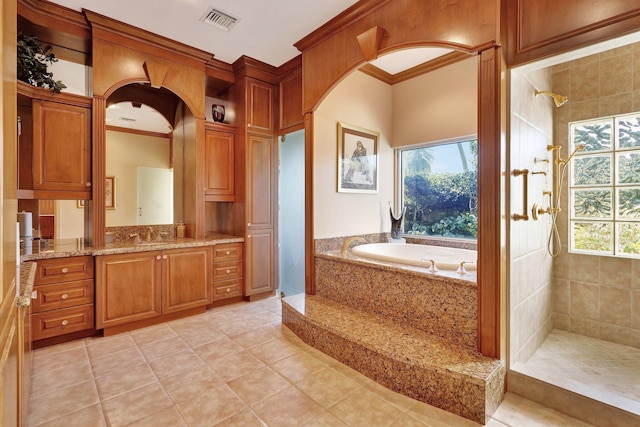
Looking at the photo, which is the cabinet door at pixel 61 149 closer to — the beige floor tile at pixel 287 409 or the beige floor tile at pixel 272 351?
the beige floor tile at pixel 272 351

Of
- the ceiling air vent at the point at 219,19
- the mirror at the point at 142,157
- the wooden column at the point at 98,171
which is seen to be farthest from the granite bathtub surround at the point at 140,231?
the ceiling air vent at the point at 219,19

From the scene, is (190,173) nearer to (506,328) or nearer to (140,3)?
(140,3)

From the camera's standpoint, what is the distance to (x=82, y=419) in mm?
1717

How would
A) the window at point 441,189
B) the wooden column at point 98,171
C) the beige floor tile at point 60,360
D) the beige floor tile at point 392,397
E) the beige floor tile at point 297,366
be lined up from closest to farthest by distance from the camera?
the beige floor tile at point 392,397 → the beige floor tile at point 297,366 → the beige floor tile at point 60,360 → the wooden column at point 98,171 → the window at point 441,189

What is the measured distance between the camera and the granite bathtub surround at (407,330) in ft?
5.75

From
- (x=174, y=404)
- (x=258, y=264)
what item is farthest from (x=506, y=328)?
(x=258, y=264)

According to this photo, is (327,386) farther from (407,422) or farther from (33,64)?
(33,64)

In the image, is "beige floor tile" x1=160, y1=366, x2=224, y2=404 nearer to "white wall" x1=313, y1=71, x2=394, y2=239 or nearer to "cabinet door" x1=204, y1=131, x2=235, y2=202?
"white wall" x1=313, y1=71, x2=394, y2=239

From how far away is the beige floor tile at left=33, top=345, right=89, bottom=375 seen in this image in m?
2.25

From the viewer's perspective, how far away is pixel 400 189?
161 inches

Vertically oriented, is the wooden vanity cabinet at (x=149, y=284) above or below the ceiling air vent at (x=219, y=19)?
below

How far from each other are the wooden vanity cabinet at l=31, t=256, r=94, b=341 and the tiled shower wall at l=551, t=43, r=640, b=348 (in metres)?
4.12

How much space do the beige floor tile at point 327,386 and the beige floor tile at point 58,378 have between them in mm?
1489

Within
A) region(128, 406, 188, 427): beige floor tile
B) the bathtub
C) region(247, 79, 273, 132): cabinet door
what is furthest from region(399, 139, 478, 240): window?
region(128, 406, 188, 427): beige floor tile
